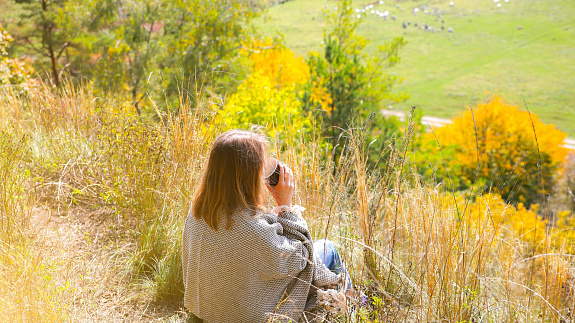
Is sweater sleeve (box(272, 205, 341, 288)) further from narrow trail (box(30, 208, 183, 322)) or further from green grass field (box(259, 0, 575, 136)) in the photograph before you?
green grass field (box(259, 0, 575, 136))

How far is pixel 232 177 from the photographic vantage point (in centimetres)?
147

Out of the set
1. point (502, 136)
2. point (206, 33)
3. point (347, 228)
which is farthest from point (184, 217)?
point (502, 136)

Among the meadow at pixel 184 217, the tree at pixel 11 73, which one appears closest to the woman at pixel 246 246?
the meadow at pixel 184 217

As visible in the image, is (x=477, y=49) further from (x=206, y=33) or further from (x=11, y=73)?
(x=11, y=73)

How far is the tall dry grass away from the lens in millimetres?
1506

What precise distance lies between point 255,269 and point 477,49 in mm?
68157

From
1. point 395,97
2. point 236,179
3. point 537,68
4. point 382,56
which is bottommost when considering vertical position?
point 537,68

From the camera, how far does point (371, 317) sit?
1538 millimetres

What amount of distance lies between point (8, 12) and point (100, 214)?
1200cm

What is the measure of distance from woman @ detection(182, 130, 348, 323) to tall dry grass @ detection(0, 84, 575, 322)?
6.5 inches

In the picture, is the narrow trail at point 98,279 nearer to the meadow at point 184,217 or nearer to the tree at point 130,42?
the meadow at point 184,217

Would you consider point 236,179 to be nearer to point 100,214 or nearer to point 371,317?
point 371,317

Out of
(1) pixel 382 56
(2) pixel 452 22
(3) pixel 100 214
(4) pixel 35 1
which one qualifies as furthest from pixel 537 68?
(3) pixel 100 214

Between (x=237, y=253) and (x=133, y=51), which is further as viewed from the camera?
(x=133, y=51)
